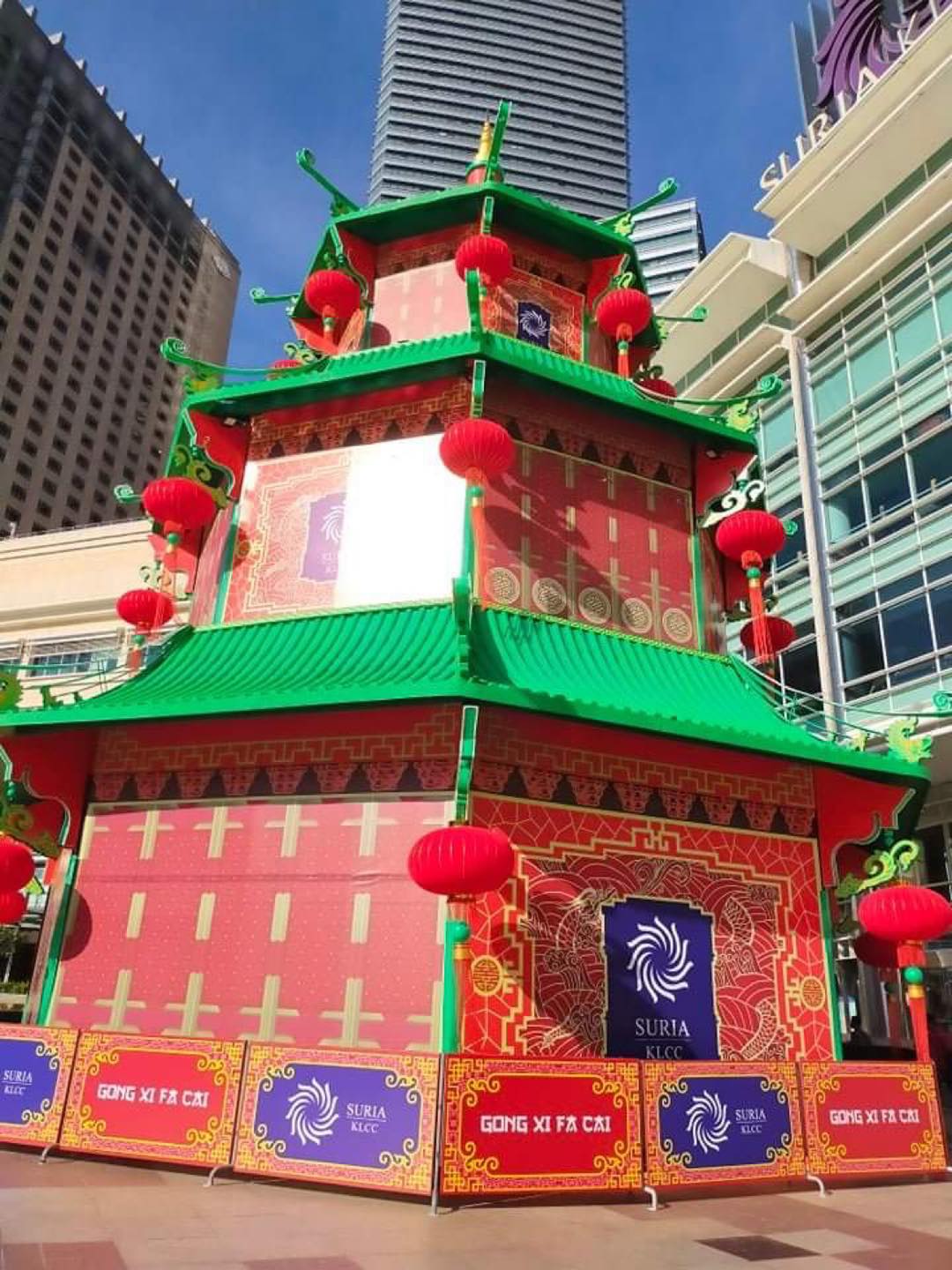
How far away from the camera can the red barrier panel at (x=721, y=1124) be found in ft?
28.4

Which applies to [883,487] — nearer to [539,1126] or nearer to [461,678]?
[461,678]

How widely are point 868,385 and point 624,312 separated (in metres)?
19.1

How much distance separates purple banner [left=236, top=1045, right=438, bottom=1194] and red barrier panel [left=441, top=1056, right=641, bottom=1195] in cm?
28

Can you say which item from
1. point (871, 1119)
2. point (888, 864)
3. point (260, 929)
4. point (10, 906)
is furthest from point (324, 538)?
point (871, 1119)

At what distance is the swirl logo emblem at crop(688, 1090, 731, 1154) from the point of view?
8828mm

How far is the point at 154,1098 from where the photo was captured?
29.1 ft

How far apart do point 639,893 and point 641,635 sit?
3977mm

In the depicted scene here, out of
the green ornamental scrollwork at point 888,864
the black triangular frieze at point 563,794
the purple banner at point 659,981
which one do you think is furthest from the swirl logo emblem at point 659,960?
the green ornamental scrollwork at point 888,864

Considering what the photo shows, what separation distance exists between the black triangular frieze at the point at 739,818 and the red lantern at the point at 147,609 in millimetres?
8896

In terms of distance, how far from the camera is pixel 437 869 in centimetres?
903

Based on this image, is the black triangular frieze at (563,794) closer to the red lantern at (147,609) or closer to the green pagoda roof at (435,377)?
the green pagoda roof at (435,377)

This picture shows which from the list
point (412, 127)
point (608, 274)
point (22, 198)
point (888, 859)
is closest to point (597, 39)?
point (412, 127)

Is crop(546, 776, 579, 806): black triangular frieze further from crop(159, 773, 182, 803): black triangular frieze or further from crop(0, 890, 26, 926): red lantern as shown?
crop(0, 890, 26, 926): red lantern

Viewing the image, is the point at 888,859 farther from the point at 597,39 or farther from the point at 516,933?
the point at 597,39
